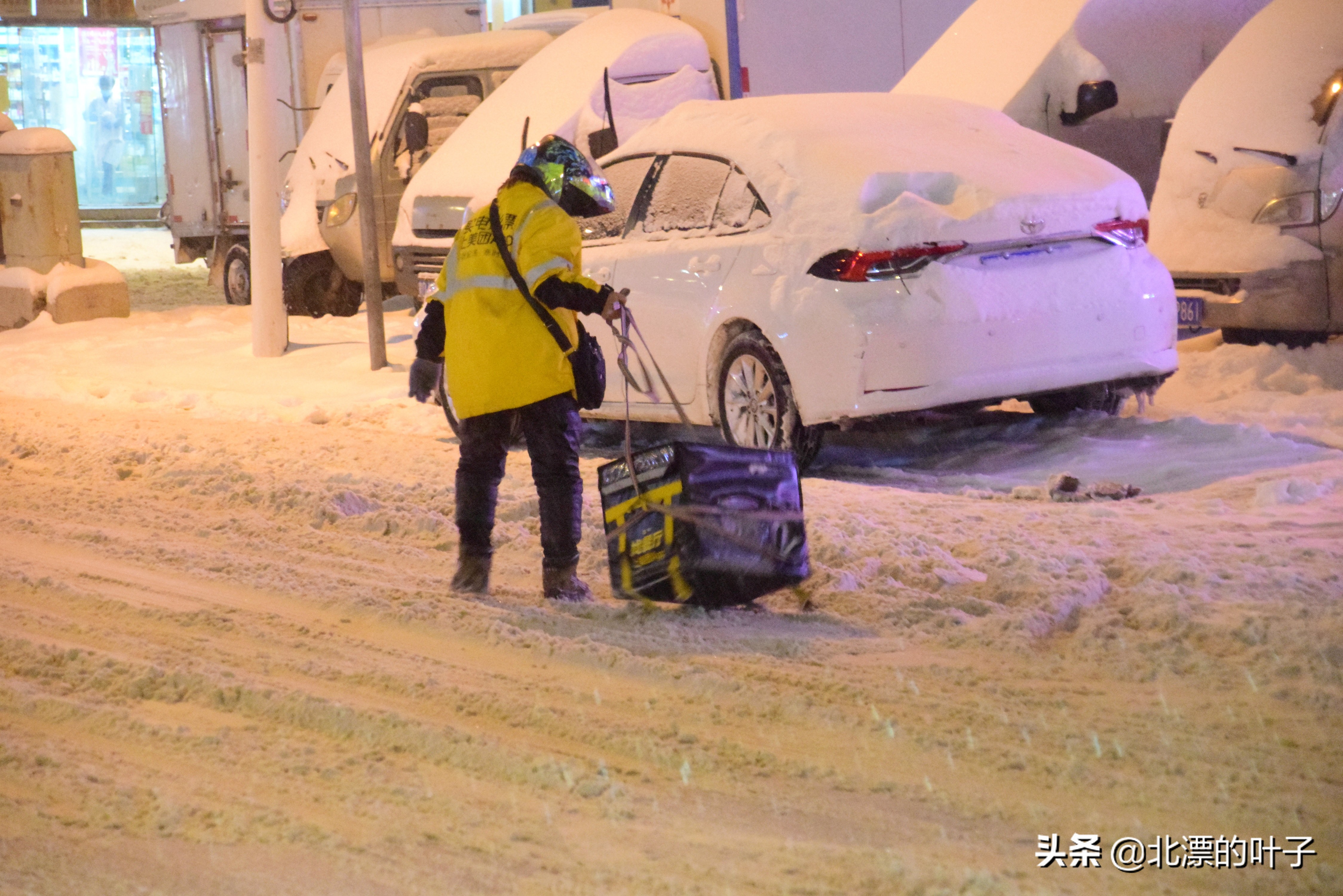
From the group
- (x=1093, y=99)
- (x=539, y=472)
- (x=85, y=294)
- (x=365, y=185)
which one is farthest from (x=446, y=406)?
(x=85, y=294)

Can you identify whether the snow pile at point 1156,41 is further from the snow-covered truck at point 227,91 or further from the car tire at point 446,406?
the snow-covered truck at point 227,91

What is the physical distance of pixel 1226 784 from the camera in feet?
11.8

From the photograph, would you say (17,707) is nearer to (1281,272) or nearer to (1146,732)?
(1146,732)

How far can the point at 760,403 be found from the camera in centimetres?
710

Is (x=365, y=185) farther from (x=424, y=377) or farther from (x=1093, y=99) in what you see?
(x=424, y=377)

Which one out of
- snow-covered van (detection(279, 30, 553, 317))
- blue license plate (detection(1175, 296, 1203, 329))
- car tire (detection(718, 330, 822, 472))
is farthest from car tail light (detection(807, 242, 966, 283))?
snow-covered van (detection(279, 30, 553, 317))

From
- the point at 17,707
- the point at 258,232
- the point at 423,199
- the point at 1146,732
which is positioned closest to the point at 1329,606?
the point at 1146,732

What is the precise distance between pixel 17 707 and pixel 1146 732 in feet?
10.1

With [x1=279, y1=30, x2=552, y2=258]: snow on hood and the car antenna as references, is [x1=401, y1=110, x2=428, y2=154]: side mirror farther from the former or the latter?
the car antenna

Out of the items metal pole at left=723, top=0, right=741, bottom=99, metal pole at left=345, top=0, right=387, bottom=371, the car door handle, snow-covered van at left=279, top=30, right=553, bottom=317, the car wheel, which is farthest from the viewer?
the car wheel

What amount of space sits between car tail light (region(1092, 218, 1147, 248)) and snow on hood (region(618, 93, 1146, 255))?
3 centimetres

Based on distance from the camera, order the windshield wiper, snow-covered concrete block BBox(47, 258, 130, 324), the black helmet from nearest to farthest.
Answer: the black helmet < the windshield wiper < snow-covered concrete block BBox(47, 258, 130, 324)

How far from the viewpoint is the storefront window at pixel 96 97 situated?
3328 cm

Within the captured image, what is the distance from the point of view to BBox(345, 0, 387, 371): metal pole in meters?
11.5
